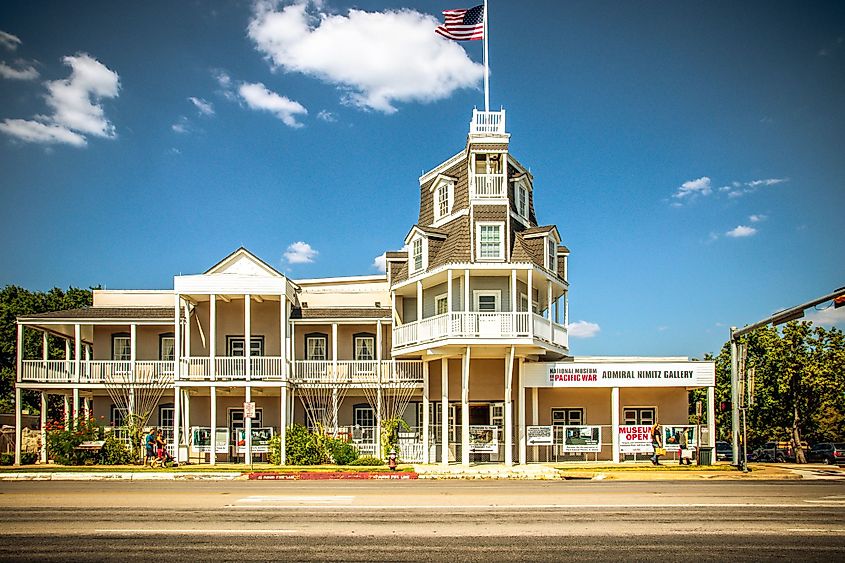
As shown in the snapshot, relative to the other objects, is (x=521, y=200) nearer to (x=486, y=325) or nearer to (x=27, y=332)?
(x=486, y=325)

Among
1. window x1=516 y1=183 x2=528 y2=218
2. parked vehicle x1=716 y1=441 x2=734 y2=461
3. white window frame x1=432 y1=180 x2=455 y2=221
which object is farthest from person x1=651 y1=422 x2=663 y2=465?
white window frame x1=432 y1=180 x2=455 y2=221

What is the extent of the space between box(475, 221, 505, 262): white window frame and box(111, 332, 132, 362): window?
61.0 ft

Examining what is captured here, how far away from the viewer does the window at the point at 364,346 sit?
4288 centimetres

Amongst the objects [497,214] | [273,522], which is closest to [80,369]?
[497,214]

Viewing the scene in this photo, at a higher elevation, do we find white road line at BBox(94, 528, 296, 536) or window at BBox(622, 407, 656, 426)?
white road line at BBox(94, 528, 296, 536)

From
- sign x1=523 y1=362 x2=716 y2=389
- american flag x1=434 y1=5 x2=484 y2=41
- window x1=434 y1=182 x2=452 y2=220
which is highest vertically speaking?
american flag x1=434 y1=5 x2=484 y2=41

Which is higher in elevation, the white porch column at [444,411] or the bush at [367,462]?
the white porch column at [444,411]

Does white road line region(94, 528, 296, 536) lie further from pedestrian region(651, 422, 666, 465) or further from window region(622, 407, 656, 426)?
window region(622, 407, 656, 426)

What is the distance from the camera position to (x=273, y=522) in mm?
16953

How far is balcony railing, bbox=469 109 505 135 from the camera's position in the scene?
39469 millimetres

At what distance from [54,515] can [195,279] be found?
20.6m

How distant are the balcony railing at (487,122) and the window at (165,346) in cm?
1854

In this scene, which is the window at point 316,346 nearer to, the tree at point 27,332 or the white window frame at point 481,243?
the white window frame at point 481,243

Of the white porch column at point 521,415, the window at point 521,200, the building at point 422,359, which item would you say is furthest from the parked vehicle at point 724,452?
the window at point 521,200
